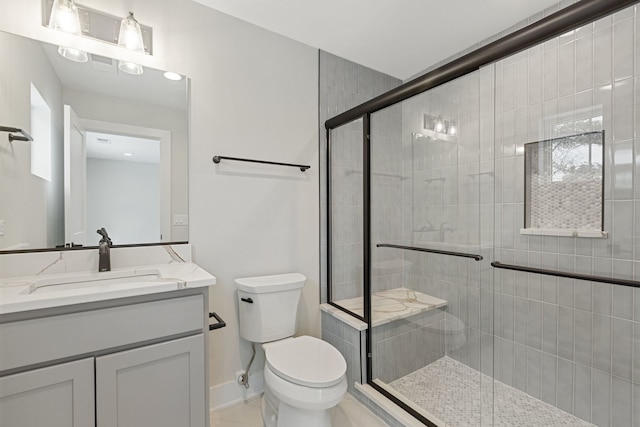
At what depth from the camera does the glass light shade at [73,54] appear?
4.58 feet

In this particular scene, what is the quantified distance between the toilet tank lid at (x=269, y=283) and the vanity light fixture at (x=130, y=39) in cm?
131

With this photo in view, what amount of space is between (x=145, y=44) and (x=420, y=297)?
7.45 ft

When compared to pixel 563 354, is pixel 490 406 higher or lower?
lower

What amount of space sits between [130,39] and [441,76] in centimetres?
161

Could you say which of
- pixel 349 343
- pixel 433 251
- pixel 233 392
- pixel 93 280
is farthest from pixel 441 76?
pixel 233 392

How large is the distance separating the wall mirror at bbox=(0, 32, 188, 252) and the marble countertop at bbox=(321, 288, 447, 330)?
1221 millimetres

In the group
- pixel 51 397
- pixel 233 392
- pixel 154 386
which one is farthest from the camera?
pixel 233 392

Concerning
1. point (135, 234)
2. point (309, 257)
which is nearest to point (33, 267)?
point (135, 234)

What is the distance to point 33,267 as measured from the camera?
131 cm

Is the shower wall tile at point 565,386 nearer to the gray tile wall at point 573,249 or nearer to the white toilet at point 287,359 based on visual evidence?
the gray tile wall at point 573,249

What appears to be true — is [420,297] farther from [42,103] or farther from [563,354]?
[42,103]

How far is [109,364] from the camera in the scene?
3.42 ft

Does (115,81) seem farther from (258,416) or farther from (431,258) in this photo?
(431,258)

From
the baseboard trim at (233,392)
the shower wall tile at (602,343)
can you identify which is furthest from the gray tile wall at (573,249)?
the baseboard trim at (233,392)
